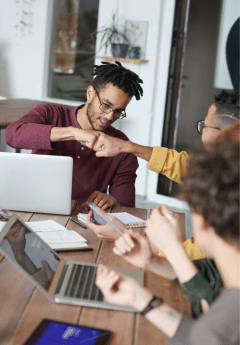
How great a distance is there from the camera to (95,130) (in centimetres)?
210

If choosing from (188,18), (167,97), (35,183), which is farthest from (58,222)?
(188,18)

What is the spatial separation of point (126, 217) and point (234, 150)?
1086 millimetres

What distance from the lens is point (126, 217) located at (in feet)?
5.72

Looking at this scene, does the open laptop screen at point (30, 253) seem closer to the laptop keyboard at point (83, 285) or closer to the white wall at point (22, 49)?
the laptop keyboard at point (83, 285)

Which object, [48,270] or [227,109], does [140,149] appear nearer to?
[227,109]

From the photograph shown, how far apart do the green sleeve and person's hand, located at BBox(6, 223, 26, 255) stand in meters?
0.44

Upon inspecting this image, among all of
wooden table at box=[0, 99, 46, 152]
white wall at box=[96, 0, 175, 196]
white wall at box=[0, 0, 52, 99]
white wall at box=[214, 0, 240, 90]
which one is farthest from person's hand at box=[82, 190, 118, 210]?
white wall at box=[0, 0, 52, 99]

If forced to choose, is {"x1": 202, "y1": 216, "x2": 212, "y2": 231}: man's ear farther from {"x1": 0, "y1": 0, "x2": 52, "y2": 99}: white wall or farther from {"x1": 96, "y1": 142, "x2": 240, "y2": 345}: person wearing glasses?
{"x1": 0, "y1": 0, "x2": 52, "y2": 99}: white wall

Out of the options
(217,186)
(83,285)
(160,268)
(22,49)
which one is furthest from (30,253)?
(22,49)

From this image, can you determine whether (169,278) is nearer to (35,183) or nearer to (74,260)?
(74,260)

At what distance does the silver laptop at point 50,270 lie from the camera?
40.1 inches

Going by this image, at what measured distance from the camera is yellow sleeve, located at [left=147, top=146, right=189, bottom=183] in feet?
5.72

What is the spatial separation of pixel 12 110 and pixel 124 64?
1.17 m

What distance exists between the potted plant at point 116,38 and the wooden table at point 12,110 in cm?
97
